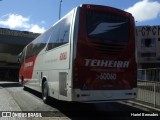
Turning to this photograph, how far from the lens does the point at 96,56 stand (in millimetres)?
10695

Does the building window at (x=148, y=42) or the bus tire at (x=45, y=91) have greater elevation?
the building window at (x=148, y=42)

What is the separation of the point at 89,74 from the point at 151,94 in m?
4.10

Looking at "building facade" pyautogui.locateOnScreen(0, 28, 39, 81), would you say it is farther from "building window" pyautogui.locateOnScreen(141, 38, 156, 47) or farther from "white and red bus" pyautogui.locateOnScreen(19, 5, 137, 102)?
"white and red bus" pyautogui.locateOnScreen(19, 5, 137, 102)

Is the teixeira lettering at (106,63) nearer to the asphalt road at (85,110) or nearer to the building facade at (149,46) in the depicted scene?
the asphalt road at (85,110)

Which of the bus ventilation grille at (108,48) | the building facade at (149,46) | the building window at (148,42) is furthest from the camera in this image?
the building window at (148,42)

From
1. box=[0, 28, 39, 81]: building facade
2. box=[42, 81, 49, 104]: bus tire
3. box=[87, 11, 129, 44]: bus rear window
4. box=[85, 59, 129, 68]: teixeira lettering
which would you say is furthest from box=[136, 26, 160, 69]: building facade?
box=[85, 59, 129, 68]: teixeira lettering

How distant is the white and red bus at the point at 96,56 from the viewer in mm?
10445

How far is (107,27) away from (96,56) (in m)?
1.08

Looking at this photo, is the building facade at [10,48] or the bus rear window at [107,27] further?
the building facade at [10,48]

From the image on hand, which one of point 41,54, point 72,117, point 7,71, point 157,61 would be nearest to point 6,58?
point 7,71

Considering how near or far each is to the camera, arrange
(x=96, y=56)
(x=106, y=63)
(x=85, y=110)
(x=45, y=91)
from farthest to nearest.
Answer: (x=45, y=91), (x=85, y=110), (x=106, y=63), (x=96, y=56)

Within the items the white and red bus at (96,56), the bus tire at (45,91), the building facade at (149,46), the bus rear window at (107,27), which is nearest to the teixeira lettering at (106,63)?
the white and red bus at (96,56)

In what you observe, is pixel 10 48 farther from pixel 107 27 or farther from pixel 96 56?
pixel 96 56

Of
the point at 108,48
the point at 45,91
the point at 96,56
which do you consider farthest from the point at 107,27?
the point at 45,91
